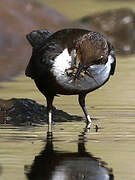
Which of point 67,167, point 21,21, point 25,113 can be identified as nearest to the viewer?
point 67,167

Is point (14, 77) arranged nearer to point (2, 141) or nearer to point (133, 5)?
point (2, 141)

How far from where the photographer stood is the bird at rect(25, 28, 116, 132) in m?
8.10

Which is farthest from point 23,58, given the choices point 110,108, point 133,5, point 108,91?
point 133,5

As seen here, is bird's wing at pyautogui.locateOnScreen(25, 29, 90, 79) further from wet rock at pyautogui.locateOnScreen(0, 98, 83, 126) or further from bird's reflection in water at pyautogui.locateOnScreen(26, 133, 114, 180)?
bird's reflection in water at pyautogui.locateOnScreen(26, 133, 114, 180)

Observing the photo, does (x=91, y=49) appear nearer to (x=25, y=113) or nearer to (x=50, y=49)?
(x=50, y=49)

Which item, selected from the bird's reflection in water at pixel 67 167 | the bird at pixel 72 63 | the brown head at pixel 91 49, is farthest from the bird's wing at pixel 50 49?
the bird's reflection in water at pixel 67 167

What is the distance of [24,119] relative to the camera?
30.3ft

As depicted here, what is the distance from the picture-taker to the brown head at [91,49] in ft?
26.2

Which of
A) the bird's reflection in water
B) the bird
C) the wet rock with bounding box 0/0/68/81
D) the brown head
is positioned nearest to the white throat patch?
the bird

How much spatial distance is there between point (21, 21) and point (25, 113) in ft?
34.2

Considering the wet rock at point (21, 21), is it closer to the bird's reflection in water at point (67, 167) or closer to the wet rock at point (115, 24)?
the wet rock at point (115, 24)

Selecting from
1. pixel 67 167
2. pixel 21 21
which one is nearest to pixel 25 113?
pixel 67 167

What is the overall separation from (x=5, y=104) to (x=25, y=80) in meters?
3.37

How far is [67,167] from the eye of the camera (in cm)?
664
